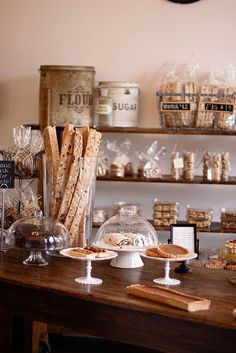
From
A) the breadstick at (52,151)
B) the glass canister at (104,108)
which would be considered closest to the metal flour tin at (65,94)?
the glass canister at (104,108)

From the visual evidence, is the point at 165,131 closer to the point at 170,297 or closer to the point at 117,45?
the point at 117,45

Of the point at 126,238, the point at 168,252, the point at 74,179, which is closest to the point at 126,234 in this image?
the point at 126,238

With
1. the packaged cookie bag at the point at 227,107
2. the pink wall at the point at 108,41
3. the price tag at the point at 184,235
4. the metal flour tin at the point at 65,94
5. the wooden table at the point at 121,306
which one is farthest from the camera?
the pink wall at the point at 108,41

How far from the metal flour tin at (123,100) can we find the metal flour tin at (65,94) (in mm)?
136

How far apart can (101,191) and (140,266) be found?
2076mm

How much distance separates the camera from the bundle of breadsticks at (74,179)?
2.62 meters

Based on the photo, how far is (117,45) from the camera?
4.32 metres

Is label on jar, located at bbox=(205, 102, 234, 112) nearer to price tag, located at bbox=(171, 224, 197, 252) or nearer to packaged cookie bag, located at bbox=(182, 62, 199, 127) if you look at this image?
packaged cookie bag, located at bbox=(182, 62, 199, 127)

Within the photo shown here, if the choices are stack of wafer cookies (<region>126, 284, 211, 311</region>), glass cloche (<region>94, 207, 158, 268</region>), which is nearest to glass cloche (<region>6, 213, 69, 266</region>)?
glass cloche (<region>94, 207, 158, 268</region>)

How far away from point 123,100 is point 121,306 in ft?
7.74

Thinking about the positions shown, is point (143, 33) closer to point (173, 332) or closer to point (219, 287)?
point (219, 287)

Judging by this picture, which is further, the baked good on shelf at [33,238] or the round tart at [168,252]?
the baked good on shelf at [33,238]

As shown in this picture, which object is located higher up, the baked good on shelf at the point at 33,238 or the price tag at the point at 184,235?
the baked good on shelf at the point at 33,238

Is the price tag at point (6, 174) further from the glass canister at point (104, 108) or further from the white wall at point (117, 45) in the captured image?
the white wall at point (117, 45)
